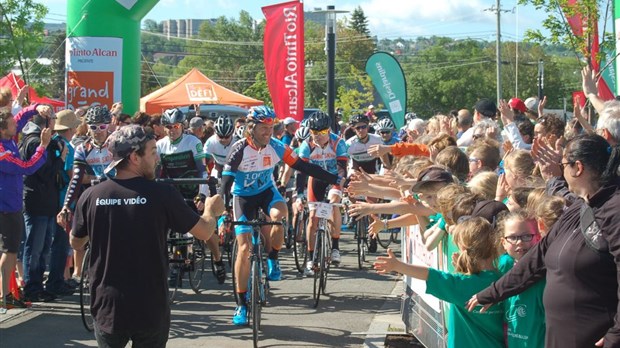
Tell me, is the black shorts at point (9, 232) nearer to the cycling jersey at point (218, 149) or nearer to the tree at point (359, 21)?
the cycling jersey at point (218, 149)

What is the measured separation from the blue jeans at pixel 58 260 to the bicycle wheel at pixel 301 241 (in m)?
3.19

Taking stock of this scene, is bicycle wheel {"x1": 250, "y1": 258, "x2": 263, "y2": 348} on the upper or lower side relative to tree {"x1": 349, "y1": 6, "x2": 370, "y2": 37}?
lower

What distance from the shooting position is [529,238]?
507 cm

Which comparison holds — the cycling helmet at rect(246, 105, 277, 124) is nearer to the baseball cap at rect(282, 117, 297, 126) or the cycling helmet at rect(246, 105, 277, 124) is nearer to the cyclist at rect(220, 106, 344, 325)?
the cyclist at rect(220, 106, 344, 325)

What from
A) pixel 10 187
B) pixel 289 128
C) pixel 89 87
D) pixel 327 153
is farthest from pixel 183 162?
pixel 289 128

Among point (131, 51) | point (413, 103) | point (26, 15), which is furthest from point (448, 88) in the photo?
point (131, 51)

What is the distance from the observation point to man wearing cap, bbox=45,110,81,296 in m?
10.9

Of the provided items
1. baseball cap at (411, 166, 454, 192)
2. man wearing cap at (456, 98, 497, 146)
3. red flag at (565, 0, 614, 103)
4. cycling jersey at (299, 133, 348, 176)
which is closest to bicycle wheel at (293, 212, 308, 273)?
cycling jersey at (299, 133, 348, 176)

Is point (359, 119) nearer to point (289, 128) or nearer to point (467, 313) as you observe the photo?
point (289, 128)

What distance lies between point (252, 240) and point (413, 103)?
4125 inches

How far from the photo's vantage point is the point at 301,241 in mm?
13234

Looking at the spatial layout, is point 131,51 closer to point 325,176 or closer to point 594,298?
point 325,176

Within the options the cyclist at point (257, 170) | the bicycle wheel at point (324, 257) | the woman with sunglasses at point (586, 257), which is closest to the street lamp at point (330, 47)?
the bicycle wheel at point (324, 257)

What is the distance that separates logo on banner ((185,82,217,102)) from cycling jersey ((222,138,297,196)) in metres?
20.6
